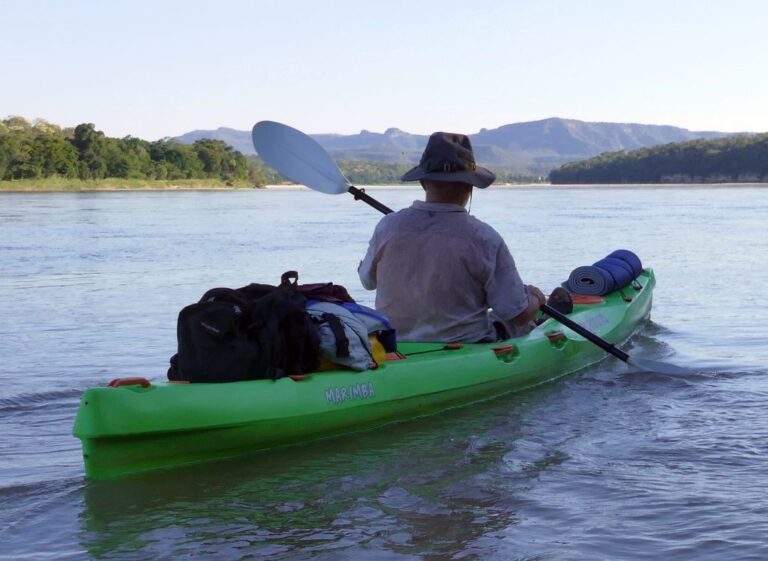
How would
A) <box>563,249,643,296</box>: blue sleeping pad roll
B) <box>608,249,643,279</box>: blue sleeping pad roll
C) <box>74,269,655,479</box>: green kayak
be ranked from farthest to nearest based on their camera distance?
<box>608,249,643,279</box>: blue sleeping pad roll < <box>563,249,643,296</box>: blue sleeping pad roll < <box>74,269,655,479</box>: green kayak

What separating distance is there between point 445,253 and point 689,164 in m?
108

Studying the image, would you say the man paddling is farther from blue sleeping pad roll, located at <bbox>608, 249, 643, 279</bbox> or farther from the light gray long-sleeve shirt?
blue sleeping pad roll, located at <bbox>608, 249, 643, 279</bbox>

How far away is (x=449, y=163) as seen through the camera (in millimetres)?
5371

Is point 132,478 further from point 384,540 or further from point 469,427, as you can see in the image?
point 469,427

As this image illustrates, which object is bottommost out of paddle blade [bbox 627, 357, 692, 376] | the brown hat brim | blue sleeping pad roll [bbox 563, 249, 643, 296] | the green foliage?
paddle blade [bbox 627, 357, 692, 376]

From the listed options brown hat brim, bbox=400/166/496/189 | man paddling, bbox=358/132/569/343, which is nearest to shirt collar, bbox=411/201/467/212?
man paddling, bbox=358/132/569/343

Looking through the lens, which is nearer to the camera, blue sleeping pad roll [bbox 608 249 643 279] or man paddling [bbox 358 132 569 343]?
man paddling [bbox 358 132 569 343]

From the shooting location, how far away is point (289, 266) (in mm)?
16141

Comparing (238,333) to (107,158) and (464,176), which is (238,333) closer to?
(464,176)

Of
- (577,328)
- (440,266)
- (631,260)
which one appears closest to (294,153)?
(577,328)

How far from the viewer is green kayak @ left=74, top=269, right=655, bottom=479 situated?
14.2 feet

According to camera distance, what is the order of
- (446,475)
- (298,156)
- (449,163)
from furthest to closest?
(298,156)
(449,163)
(446,475)

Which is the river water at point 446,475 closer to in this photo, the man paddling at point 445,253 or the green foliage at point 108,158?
the man paddling at point 445,253

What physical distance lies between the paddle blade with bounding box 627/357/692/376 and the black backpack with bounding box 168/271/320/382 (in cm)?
318
